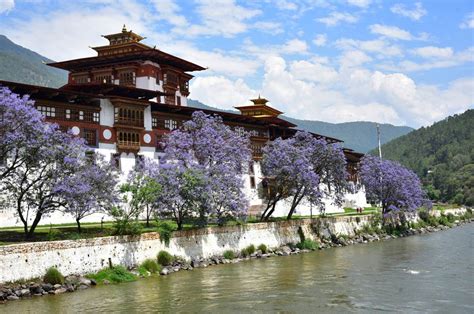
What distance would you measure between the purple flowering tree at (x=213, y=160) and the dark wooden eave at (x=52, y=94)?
364 inches

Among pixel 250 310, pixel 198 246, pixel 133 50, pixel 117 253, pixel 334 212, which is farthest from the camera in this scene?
pixel 334 212

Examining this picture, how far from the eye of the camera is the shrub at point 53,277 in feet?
111

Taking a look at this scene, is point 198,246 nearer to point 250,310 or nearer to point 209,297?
point 209,297

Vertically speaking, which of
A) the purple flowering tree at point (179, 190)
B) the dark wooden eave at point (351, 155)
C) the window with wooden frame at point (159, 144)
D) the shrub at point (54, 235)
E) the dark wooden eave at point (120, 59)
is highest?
the dark wooden eave at point (120, 59)

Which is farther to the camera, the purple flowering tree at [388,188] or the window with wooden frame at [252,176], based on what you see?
the purple flowering tree at [388,188]

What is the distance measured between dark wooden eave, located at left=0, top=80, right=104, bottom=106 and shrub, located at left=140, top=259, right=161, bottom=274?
1974 centimetres

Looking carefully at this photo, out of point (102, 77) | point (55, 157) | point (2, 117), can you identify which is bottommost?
point (55, 157)

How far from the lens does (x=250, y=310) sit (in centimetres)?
2780

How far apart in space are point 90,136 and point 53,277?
78.9ft

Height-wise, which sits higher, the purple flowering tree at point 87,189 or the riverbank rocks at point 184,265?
the purple flowering tree at point 87,189

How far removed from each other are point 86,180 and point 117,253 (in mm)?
6047

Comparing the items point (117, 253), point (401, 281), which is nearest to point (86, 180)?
point (117, 253)

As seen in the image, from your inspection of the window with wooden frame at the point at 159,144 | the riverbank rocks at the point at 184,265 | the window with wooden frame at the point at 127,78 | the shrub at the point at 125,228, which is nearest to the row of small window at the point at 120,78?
the window with wooden frame at the point at 127,78

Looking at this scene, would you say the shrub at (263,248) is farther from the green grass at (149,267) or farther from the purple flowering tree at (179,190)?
the green grass at (149,267)
